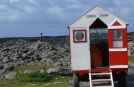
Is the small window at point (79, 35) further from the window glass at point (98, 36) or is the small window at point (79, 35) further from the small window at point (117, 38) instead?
the window glass at point (98, 36)

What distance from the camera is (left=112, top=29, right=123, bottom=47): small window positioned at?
1811cm

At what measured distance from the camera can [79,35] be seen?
1838 cm

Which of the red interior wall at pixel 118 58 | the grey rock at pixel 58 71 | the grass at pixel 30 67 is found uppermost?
the red interior wall at pixel 118 58

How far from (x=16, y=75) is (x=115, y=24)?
29.3ft

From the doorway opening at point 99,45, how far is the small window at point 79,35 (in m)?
0.76

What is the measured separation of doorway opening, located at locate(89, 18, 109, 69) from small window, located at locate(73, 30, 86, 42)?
2.48ft

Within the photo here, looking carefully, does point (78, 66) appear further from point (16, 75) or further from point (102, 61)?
point (16, 75)

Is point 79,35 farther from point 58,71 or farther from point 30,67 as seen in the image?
point 30,67

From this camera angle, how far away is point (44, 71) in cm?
2489

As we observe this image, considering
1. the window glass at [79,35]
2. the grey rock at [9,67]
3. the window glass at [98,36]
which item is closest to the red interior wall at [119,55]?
the window glass at [79,35]

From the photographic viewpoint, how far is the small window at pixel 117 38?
18109mm

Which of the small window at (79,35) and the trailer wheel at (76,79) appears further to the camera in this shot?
the trailer wheel at (76,79)

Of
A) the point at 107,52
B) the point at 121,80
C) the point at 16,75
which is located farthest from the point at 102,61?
the point at 16,75

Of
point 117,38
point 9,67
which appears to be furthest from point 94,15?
point 9,67
